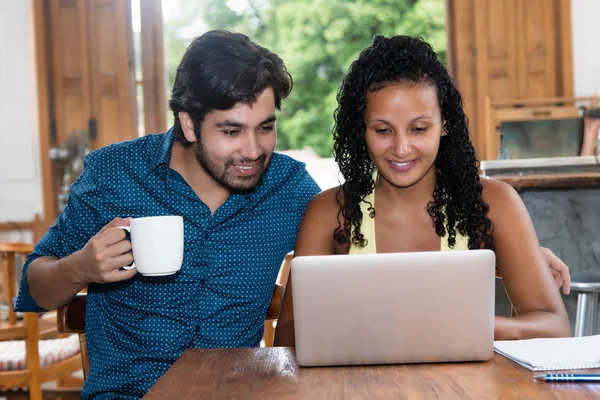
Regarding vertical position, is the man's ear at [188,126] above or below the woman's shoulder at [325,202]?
above

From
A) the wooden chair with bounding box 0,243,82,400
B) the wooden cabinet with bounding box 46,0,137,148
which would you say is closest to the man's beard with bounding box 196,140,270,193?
the wooden chair with bounding box 0,243,82,400

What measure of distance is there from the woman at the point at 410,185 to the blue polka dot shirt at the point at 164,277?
0.11 m

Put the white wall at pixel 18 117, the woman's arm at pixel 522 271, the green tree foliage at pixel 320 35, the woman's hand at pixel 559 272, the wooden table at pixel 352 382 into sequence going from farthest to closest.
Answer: the green tree foliage at pixel 320 35 → the white wall at pixel 18 117 → the woman's hand at pixel 559 272 → the woman's arm at pixel 522 271 → the wooden table at pixel 352 382

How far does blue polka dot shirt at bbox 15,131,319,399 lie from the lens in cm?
144

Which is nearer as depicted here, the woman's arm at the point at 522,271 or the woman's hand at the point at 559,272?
the woman's arm at the point at 522,271

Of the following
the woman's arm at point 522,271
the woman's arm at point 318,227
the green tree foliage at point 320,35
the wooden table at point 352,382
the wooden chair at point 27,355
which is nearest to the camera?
the wooden table at point 352,382

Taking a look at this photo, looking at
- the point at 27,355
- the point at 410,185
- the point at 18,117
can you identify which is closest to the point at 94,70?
the point at 18,117

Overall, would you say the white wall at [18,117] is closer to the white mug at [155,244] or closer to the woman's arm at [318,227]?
the woman's arm at [318,227]

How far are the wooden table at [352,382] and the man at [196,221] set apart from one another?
0.45 metres

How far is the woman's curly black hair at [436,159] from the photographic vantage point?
57.2 inches

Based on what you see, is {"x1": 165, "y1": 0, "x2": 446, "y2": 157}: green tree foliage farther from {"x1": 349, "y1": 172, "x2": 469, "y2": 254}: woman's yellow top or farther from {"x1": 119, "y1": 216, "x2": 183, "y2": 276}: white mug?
{"x1": 119, "y1": 216, "x2": 183, "y2": 276}: white mug

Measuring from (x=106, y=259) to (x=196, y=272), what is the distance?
0.35 meters

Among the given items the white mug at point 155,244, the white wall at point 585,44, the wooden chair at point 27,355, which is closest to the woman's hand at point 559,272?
the white mug at point 155,244

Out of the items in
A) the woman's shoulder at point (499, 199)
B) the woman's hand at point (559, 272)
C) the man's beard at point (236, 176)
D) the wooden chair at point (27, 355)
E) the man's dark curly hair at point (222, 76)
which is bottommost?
the wooden chair at point (27, 355)
